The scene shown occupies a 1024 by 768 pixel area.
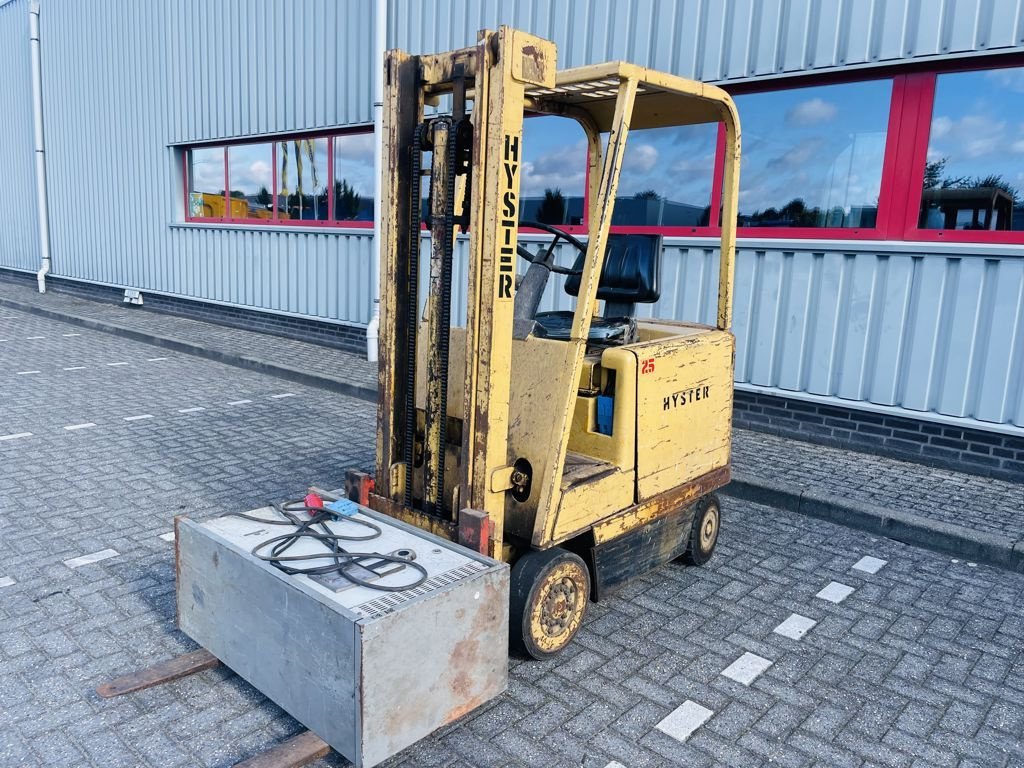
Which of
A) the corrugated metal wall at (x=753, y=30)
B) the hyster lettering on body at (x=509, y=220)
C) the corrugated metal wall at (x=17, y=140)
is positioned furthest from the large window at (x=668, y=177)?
the corrugated metal wall at (x=17, y=140)

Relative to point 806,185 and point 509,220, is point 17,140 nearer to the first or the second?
point 806,185

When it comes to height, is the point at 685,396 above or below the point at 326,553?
above

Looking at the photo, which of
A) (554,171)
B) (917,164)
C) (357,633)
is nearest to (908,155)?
(917,164)

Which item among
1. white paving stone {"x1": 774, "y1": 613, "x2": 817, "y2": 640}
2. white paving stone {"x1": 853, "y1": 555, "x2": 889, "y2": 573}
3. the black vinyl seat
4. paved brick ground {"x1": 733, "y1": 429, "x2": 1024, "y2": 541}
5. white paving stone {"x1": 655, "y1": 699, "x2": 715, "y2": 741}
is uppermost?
the black vinyl seat

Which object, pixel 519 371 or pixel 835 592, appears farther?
pixel 835 592

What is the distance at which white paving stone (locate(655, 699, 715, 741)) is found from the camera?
315 cm

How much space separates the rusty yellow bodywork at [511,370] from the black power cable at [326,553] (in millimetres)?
408

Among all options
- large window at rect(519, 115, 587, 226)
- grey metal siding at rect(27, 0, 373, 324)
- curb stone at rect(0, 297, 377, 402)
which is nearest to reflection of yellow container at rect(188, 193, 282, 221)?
grey metal siding at rect(27, 0, 373, 324)

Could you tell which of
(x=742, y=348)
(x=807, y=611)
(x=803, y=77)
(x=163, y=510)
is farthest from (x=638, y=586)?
(x=803, y=77)

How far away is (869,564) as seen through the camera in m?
4.93

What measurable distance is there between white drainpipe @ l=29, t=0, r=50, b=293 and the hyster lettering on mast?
670 inches

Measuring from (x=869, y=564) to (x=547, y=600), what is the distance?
2.47m

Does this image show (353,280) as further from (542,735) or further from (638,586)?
(542,735)

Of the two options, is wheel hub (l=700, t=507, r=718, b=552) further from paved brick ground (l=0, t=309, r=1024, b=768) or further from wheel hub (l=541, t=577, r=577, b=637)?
wheel hub (l=541, t=577, r=577, b=637)
